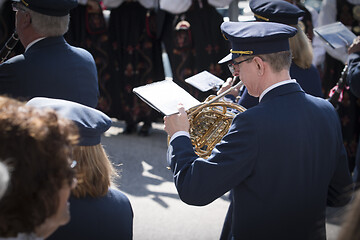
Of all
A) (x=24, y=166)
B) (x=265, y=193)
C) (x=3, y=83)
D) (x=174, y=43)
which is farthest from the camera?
(x=174, y=43)

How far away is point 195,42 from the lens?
5.19 meters

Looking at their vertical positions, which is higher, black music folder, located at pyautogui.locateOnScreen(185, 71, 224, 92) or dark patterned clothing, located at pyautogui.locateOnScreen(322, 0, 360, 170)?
black music folder, located at pyautogui.locateOnScreen(185, 71, 224, 92)

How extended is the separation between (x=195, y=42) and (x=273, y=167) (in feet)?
12.2

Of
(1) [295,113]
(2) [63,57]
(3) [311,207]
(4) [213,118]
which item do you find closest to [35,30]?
(2) [63,57]

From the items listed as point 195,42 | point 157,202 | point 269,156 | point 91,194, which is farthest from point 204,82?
point 195,42

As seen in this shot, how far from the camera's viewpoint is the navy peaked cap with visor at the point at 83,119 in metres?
1.54

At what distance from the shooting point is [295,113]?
5.43ft

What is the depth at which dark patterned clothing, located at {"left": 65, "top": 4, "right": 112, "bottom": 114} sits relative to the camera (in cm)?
539

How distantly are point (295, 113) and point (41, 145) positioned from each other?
37.6 inches

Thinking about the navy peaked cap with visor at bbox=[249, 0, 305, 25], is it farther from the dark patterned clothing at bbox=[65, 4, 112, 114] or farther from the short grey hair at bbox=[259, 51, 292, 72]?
the dark patterned clothing at bbox=[65, 4, 112, 114]

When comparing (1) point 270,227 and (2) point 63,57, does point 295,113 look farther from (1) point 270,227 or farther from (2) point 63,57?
(2) point 63,57

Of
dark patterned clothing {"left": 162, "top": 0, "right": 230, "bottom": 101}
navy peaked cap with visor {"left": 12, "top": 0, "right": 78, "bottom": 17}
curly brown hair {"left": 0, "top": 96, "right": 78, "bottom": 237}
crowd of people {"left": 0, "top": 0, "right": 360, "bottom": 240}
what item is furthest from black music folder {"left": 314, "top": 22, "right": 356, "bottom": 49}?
curly brown hair {"left": 0, "top": 96, "right": 78, "bottom": 237}

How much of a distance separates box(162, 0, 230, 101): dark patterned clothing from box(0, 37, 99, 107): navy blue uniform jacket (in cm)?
266

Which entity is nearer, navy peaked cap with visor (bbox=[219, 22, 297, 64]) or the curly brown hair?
the curly brown hair
